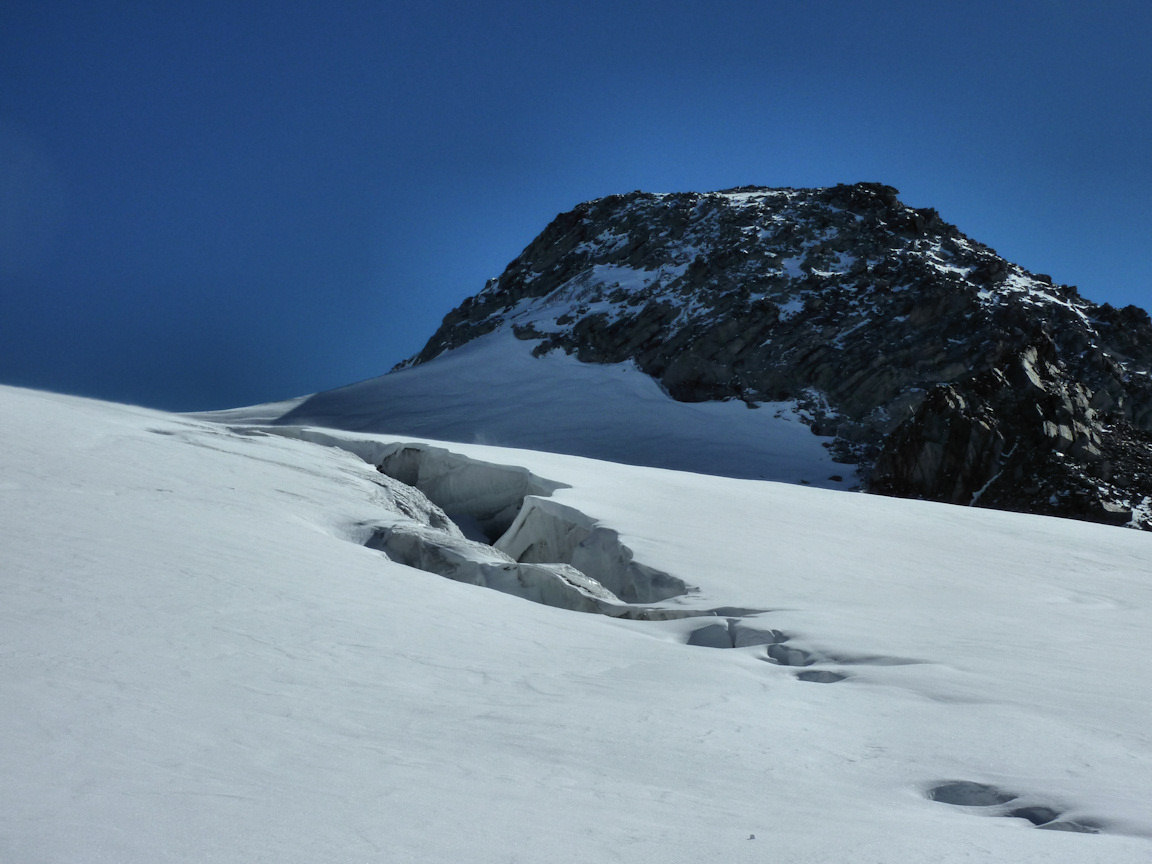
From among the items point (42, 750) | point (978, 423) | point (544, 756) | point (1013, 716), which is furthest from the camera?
point (978, 423)

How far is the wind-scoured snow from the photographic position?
4000 centimetres

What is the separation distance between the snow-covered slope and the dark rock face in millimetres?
26423

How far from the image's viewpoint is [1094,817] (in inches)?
132

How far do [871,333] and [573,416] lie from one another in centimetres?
1768

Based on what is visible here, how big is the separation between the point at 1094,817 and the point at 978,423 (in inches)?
1329

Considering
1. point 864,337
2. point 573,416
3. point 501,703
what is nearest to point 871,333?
point 864,337

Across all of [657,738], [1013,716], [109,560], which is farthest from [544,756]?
[109,560]

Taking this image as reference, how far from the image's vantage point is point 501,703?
436 cm

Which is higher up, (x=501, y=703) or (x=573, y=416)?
(x=573, y=416)

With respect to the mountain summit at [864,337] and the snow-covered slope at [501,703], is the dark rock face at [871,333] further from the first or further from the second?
the snow-covered slope at [501,703]

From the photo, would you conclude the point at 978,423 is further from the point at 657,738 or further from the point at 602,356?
the point at 657,738

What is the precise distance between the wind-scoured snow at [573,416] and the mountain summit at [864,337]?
2.11 ft

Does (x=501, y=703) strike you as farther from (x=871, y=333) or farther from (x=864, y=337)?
(x=871, y=333)

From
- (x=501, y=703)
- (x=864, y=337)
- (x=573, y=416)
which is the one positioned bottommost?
(x=501, y=703)
